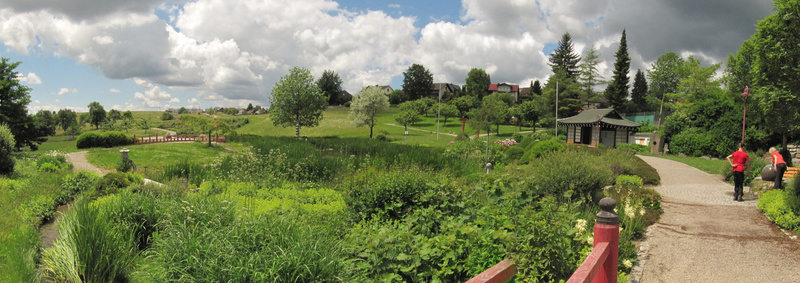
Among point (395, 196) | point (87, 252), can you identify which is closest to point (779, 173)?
→ point (395, 196)

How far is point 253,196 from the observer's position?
26.3 ft

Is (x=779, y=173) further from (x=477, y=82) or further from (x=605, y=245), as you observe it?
(x=477, y=82)

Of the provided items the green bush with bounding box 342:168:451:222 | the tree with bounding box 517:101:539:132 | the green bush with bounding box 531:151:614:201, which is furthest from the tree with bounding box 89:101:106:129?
the green bush with bounding box 531:151:614:201

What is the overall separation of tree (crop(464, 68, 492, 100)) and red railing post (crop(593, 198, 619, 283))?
3200 inches

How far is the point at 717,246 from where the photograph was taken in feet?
20.3

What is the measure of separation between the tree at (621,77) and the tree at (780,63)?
52.7 meters

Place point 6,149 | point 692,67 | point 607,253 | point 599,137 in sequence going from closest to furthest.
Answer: point 607,253 → point 6,149 → point 599,137 → point 692,67

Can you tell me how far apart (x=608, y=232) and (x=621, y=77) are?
199 ft

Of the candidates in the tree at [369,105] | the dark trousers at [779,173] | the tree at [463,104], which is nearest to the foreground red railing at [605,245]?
the dark trousers at [779,173]

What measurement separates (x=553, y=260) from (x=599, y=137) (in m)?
35.0

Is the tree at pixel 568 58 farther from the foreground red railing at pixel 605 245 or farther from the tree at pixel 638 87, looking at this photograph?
the foreground red railing at pixel 605 245

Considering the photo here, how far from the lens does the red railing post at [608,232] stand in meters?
2.91

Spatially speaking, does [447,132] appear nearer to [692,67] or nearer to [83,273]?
[692,67]

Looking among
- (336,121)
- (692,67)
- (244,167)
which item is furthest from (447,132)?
(244,167)
